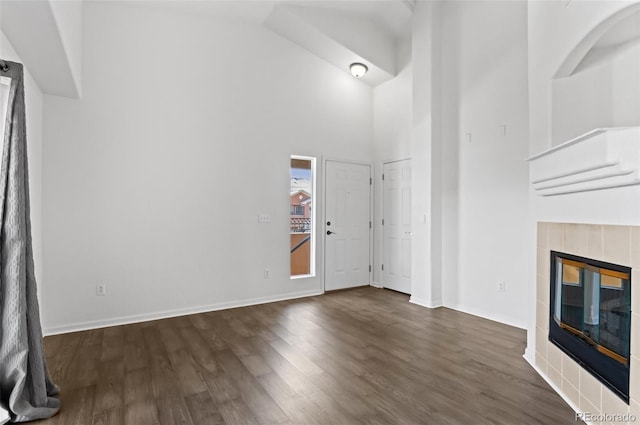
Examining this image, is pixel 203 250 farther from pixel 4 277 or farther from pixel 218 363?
pixel 4 277

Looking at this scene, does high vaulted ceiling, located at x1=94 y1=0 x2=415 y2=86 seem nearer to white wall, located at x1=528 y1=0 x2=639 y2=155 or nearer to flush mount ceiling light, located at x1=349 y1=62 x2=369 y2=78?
flush mount ceiling light, located at x1=349 y1=62 x2=369 y2=78

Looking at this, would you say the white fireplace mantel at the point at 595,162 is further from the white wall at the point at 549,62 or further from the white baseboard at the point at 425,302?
the white baseboard at the point at 425,302

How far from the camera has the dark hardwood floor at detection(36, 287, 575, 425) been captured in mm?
2078

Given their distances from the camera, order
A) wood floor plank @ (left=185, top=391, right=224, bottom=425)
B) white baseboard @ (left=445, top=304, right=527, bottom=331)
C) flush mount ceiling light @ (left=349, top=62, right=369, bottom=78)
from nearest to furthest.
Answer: wood floor plank @ (left=185, top=391, right=224, bottom=425)
white baseboard @ (left=445, top=304, right=527, bottom=331)
flush mount ceiling light @ (left=349, top=62, right=369, bottom=78)

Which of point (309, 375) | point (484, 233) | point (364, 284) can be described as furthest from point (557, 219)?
point (364, 284)

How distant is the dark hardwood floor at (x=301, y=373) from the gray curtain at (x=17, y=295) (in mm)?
198

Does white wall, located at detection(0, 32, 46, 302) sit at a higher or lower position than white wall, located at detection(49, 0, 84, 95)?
lower

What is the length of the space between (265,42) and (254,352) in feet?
13.0

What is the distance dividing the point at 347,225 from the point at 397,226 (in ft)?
2.58

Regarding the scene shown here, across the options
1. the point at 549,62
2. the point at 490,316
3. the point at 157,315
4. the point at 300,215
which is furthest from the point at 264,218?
the point at 549,62

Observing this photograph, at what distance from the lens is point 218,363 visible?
2.78 m

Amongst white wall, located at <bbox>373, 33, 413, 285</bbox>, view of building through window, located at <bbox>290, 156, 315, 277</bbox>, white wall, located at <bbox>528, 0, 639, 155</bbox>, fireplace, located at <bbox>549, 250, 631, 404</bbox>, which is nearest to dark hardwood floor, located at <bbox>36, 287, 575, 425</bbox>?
fireplace, located at <bbox>549, 250, 631, 404</bbox>

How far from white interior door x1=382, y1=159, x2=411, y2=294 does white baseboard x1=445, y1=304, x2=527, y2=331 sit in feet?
2.96

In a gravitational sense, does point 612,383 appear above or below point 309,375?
above
